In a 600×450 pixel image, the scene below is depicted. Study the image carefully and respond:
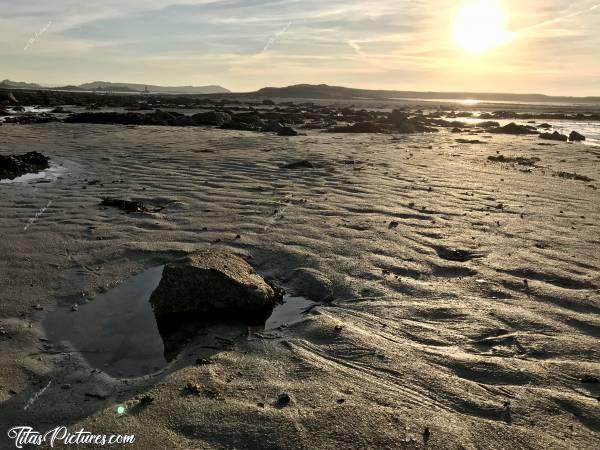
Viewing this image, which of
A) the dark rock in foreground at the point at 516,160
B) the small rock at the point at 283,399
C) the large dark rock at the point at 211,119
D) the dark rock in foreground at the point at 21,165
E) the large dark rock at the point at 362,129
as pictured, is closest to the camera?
the small rock at the point at 283,399

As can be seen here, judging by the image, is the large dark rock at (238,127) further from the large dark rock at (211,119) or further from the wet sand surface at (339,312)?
the wet sand surface at (339,312)

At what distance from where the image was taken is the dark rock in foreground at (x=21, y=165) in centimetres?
983

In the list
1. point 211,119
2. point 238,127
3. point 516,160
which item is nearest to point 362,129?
point 238,127

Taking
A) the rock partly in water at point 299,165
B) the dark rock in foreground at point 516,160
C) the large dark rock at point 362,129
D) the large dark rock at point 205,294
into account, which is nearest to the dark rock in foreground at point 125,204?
the large dark rock at point 205,294

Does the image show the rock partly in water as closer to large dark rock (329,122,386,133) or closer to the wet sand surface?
the wet sand surface

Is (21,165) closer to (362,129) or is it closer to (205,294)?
(205,294)

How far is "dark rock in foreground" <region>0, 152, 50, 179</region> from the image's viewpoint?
32.3ft

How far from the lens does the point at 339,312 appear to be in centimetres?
435

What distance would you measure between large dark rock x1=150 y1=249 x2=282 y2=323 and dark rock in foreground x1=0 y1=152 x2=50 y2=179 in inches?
278

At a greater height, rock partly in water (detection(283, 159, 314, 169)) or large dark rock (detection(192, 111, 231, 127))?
large dark rock (detection(192, 111, 231, 127))

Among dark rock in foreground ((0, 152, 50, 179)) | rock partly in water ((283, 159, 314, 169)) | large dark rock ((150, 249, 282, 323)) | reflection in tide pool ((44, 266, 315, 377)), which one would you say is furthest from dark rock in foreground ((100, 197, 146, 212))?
rock partly in water ((283, 159, 314, 169))

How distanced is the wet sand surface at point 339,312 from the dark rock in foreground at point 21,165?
3.59 feet

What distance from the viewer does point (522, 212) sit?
7680 mm

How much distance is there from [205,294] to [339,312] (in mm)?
1149
